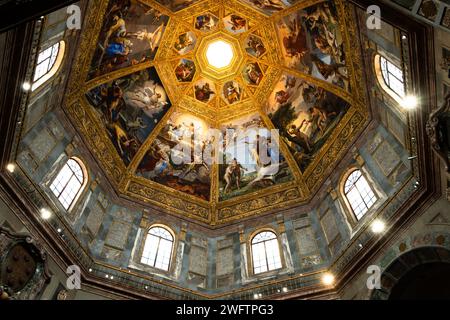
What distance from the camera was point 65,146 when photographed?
1644 cm

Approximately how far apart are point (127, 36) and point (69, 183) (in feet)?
23.9

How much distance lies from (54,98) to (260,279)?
34.4ft

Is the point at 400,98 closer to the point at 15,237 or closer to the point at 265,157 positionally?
the point at 265,157

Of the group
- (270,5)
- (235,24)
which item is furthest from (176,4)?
(270,5)

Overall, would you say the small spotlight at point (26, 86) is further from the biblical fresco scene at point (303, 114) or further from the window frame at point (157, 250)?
the biblical fresco scene at point (303, 114)

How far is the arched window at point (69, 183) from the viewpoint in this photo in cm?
1545

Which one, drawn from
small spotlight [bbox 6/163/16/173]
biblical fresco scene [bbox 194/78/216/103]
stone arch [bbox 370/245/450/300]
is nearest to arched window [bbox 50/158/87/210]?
small spotlight [bbox 6/163/16/173]

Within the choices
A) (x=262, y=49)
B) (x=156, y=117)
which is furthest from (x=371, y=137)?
(x=156, y=117)

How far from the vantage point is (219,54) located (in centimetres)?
2311

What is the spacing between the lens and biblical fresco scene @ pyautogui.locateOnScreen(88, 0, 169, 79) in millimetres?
18062

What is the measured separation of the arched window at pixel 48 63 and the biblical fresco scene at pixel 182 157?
671cm

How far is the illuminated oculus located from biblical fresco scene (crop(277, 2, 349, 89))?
333 centimetres

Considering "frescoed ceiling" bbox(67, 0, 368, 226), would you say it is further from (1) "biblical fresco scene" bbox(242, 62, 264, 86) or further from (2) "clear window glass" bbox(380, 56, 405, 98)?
(2) "clear window glass" bbox(380, 56, 405, 98)

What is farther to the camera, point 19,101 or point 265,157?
point 265,157
